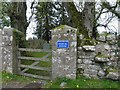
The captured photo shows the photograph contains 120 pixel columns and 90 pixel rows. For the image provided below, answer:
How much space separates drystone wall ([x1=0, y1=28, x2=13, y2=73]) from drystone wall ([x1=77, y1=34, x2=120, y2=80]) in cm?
267

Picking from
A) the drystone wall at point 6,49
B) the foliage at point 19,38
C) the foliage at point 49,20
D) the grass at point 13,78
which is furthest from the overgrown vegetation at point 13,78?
the foliage at point 49,20

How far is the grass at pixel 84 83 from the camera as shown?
20.7 feet

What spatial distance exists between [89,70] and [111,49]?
100 cm

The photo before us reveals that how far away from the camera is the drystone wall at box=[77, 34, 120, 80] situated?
6.58 m

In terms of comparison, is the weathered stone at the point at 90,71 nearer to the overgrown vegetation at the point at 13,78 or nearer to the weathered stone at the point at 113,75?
the weathered stone at the point at 113,75

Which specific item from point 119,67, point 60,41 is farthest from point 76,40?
point 119,67

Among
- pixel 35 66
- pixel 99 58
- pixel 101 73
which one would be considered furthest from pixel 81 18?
pixel 101 73

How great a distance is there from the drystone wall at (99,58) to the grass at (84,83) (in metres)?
0.16

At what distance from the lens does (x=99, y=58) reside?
21.7 ft

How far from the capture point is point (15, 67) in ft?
26.0

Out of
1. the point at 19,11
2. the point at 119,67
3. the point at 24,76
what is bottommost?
the point at 24,76

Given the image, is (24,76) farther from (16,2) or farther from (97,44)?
(16,2)

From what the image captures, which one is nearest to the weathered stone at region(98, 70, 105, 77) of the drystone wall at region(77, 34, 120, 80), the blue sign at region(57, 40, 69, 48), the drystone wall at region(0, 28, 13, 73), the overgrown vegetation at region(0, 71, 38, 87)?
the drystone wall at region(77, 34, 120, 80)

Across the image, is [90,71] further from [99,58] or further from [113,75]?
[113,75]
